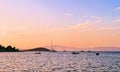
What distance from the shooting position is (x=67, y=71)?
73.3 metres

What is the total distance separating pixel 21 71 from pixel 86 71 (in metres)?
17.6

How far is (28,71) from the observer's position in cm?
7138

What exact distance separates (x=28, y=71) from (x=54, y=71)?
23.5 feet

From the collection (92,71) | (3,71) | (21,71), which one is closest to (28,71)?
(21,71)

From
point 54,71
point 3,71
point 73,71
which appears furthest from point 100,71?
point 3,71

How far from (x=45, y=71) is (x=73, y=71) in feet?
24.9

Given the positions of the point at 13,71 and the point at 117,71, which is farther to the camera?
the point at 117,71

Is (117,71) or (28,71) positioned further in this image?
(117,71)

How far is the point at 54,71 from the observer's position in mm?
73688

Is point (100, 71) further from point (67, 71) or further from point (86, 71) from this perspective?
point (67, 71)

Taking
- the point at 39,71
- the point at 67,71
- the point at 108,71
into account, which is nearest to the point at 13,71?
the point at 39,71

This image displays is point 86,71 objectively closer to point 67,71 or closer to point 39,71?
point 67,71

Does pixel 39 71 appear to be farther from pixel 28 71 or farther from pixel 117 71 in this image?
pixel 117 71

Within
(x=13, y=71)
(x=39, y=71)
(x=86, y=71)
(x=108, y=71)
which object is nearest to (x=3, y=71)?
(x=13, y=71)
